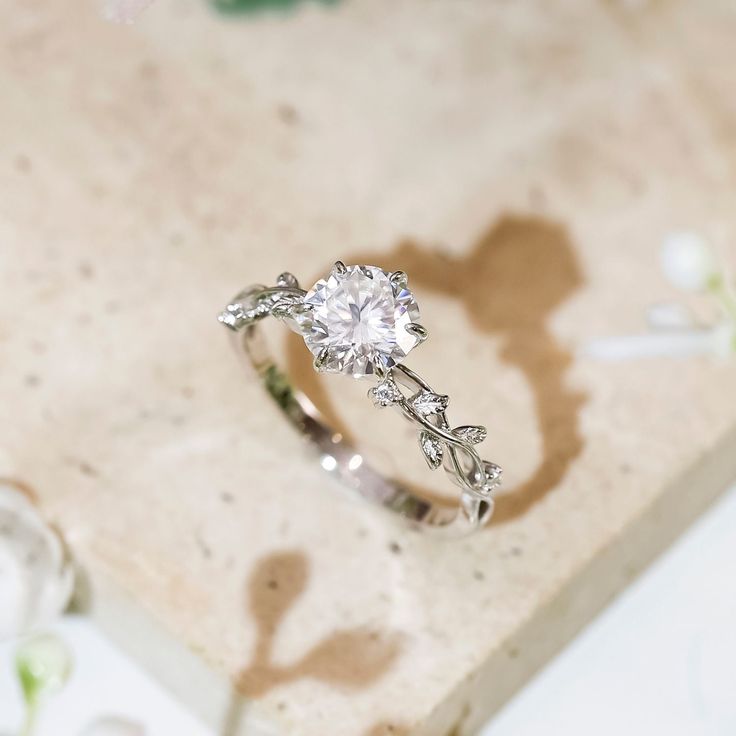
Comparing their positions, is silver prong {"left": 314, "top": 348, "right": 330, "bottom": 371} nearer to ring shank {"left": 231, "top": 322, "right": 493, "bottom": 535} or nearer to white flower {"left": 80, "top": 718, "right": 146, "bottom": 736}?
ring shank {"left": 231, "top": 322, "right": 493, "bottom": 535}

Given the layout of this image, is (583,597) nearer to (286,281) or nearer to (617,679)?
(617,679)

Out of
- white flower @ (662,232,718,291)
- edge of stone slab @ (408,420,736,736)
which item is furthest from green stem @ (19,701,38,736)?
white flower @ (662,232,718,291)

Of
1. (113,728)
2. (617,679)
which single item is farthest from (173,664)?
(617,679)

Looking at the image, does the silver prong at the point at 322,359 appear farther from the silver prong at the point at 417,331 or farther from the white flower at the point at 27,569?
the white flower at the point at 27,569

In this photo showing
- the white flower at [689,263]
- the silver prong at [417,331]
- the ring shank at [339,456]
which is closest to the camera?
the silver prong at [417,331]

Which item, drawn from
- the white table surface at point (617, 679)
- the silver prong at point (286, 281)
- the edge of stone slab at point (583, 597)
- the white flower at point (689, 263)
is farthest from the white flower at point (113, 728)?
the white flower at point (689, 263)

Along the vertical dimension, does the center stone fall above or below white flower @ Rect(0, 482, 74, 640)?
above
